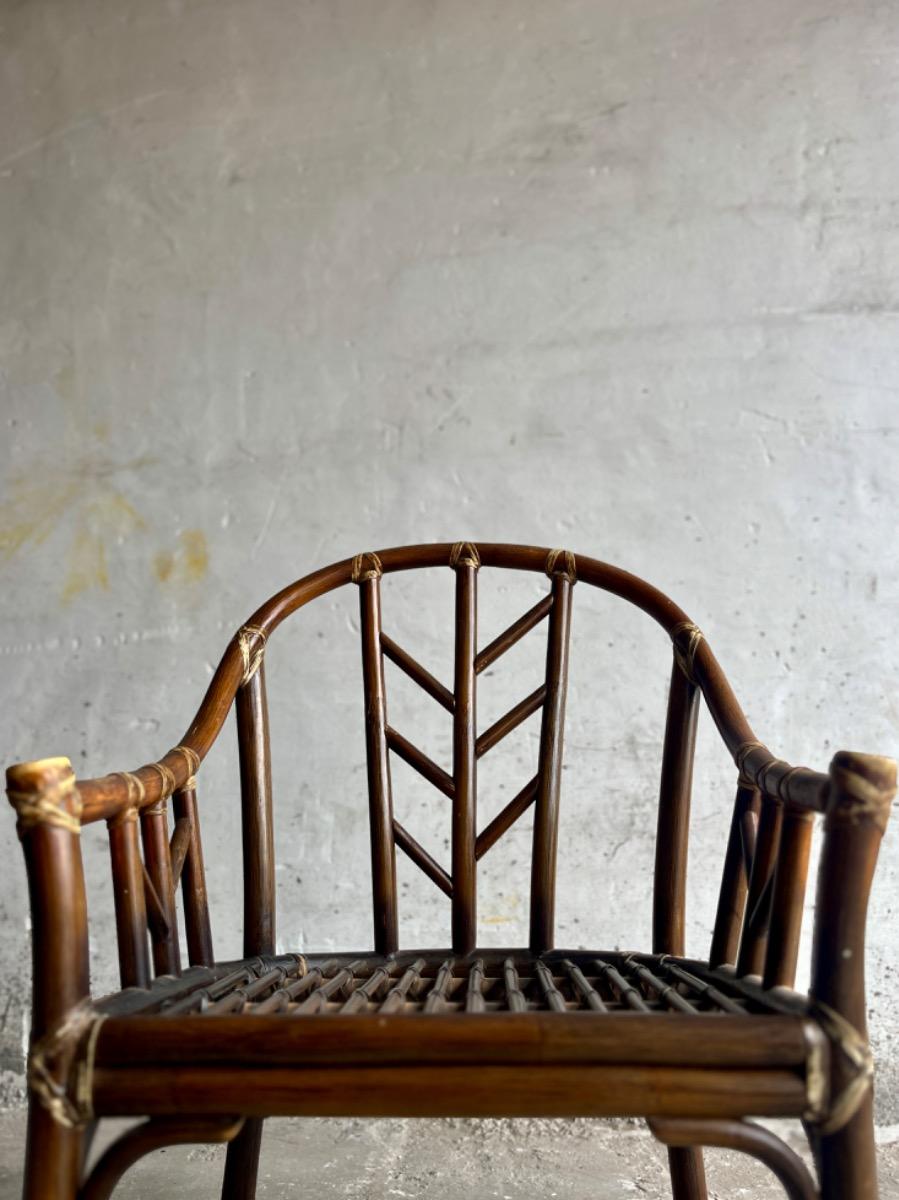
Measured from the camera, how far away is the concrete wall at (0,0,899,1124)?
1487mm

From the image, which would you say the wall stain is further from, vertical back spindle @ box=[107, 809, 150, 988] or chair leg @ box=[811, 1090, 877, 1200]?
chair leg @ box=[811, 1090, 877, 1200]

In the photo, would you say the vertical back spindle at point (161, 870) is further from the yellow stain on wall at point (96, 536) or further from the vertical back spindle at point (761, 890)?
the yellow stain on wall at point (96, 536)

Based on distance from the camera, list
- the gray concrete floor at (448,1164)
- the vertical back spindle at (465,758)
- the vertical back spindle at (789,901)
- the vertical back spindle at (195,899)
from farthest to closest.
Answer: the gray concrete floor at (448,1164) < the vertical back spindle at (465,758) < the vertical back spindle at (195,899) < the vertical back spindle at (789,901)

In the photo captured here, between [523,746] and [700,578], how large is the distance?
0.36 meters

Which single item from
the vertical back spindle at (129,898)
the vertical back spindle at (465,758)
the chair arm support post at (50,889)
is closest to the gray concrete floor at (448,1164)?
the vertical back spindle at (465,758)

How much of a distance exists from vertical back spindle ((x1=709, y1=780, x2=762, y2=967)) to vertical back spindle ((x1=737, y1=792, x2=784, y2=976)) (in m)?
0.06

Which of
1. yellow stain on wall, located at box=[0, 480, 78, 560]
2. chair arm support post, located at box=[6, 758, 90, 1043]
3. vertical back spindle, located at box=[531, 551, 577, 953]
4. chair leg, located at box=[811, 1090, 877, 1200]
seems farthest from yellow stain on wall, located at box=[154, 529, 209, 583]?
chair leg, located at box=[811, 1090, 877, 1200]

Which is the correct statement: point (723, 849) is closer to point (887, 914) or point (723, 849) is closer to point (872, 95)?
point (887, 914)

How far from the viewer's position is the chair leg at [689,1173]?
94 cm

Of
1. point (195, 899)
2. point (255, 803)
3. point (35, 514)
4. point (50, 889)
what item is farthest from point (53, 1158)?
Result: point (35, 514)

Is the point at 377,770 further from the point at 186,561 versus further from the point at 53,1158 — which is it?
the point at 186,561

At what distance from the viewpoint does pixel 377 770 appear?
3.47 ft

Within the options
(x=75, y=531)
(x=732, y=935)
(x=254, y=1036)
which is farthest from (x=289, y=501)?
(x=254, y=1036)

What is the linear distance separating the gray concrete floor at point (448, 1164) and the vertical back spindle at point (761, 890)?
65 centimetres
